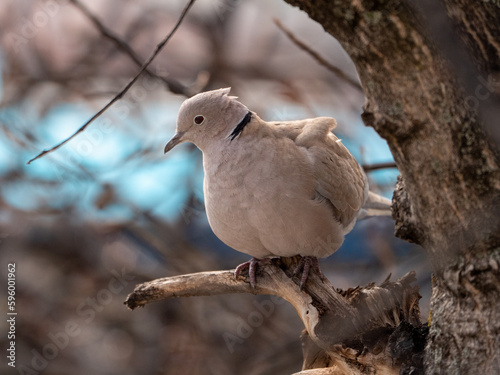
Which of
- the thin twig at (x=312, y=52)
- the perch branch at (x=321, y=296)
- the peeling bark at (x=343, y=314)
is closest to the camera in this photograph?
the peeling bark at (x=343, y=314)

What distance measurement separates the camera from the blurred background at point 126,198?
12.1 feet

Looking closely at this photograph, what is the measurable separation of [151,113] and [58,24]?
92 centimetres

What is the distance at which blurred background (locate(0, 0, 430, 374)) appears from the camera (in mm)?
3701

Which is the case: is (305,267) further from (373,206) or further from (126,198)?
(126,198)

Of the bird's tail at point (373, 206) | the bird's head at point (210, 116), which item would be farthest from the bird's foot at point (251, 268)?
the bird's tail at point (373, 206)

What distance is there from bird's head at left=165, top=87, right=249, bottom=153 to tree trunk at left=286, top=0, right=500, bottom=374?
81 centimetres

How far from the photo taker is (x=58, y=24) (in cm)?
389

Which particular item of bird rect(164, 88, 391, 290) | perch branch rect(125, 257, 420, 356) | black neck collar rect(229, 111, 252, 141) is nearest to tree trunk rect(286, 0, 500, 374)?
perch branch rect(125, 257, 420, 356)

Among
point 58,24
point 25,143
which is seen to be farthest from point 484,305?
point 58,24

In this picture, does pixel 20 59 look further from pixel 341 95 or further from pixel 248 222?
pixel 248 222

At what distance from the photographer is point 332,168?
5.85 feet

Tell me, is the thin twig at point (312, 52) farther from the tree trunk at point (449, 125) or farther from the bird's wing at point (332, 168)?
the tree trunk at point (449, 125)

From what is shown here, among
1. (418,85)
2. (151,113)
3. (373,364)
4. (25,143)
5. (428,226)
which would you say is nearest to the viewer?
(418,85)

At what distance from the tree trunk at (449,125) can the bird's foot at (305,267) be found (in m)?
0.61
